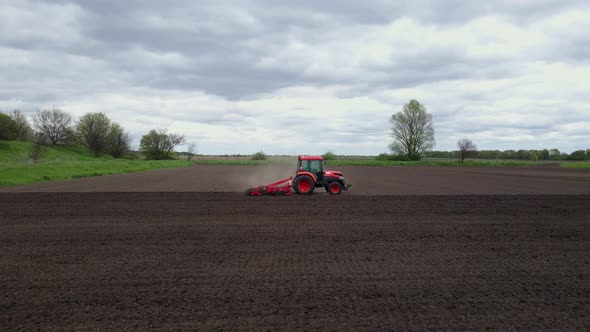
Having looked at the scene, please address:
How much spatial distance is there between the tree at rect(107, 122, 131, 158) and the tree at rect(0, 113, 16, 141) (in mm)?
19715

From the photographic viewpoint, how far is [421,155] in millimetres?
87000

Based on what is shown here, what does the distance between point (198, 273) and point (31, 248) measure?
502 cm

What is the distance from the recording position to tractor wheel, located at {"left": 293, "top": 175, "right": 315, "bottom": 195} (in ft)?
66.0

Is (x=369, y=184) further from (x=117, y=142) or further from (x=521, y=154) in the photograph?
(x=521, y=154)

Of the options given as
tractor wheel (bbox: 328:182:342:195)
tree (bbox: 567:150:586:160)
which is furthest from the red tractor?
tree (bbox: 567:150:586:160)

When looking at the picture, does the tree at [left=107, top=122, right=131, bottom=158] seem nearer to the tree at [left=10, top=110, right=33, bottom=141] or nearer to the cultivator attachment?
the tree at [left=10, top=110, right=33, bottom=141]

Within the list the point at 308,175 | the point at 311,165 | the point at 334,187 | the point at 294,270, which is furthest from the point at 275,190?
the point at 294,270

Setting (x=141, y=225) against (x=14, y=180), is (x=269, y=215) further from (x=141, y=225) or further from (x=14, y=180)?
(x=14, y=180)

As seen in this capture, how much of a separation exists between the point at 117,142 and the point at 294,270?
316 feet

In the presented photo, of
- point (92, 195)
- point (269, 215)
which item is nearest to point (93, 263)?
point (269, 215)

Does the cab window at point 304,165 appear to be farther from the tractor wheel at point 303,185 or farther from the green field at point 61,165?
the green field at point 61,165

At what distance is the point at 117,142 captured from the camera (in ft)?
305

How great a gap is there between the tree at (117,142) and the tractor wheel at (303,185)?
83.6 meters

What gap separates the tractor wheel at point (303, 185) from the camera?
20.1m
